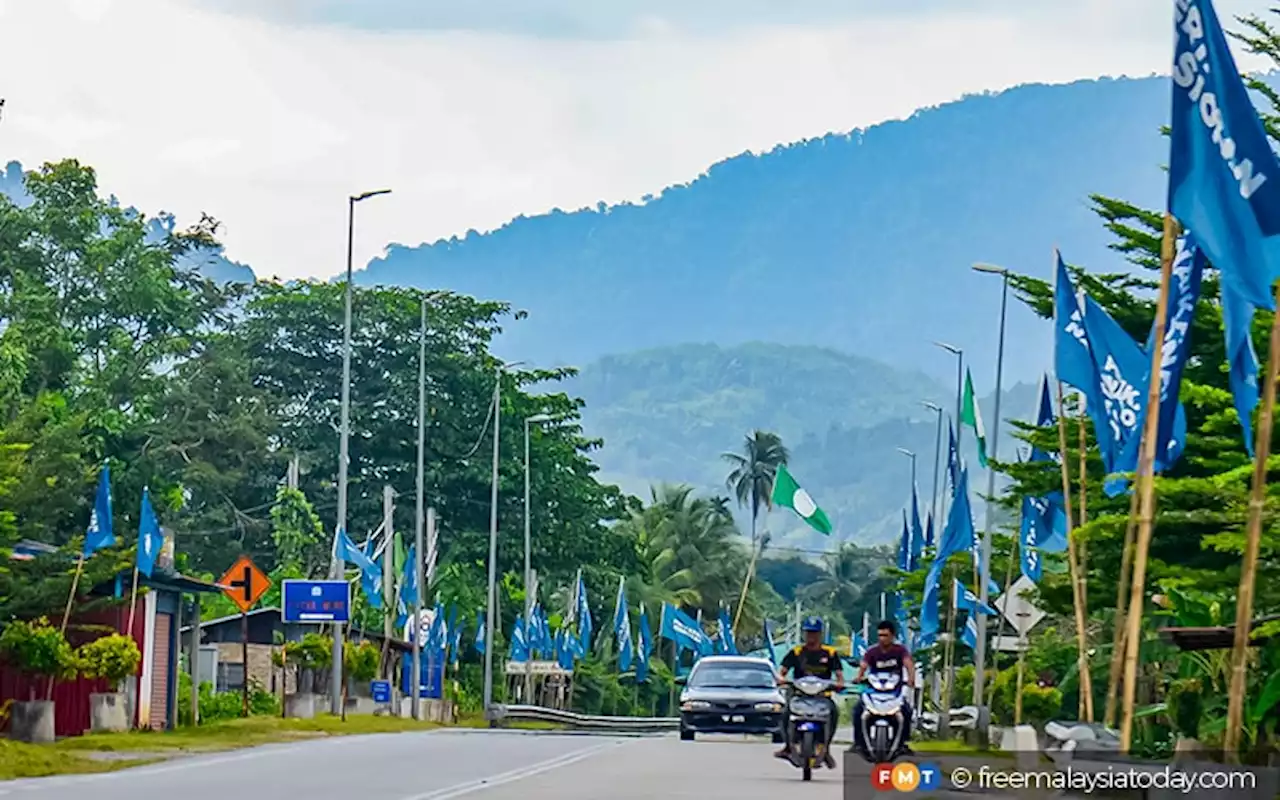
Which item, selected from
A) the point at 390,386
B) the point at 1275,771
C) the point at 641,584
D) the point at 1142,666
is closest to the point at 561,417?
the point at 390,386

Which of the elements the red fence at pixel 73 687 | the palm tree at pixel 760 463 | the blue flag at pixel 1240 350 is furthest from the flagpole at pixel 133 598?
the palm tree at pixel 760 463

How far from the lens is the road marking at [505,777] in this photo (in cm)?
2208

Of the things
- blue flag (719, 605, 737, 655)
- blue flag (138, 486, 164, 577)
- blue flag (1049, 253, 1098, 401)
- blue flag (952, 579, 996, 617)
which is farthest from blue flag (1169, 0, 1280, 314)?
blue flag (719, 605, 737, 655)

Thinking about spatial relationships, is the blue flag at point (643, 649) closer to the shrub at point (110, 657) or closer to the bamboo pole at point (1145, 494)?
the shrub at point (110, 657)

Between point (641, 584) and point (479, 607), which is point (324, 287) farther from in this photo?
point (641, 584)

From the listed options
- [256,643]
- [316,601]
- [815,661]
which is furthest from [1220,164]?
[256,643]

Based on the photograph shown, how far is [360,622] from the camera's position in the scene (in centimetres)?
7556

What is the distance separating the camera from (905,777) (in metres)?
23.4

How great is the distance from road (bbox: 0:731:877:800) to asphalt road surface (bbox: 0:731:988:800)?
0.04 feet

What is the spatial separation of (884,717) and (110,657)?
702 inches

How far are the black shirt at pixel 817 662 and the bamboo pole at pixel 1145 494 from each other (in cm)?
676

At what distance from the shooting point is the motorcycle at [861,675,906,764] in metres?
24.1

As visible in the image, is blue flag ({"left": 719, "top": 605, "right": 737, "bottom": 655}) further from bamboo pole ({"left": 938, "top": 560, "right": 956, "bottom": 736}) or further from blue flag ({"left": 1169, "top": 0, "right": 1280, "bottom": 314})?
blue flag ({"left": 1169, "top": 0, "right": 1280, "bottom": 314})

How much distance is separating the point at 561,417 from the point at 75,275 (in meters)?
19.3
